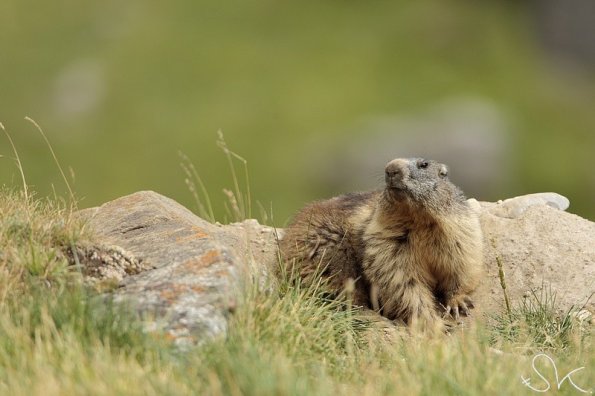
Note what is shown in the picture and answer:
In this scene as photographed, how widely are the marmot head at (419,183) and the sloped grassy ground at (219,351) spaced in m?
1.14

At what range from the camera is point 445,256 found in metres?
7.75

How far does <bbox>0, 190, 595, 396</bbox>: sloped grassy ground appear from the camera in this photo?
16.1 ft

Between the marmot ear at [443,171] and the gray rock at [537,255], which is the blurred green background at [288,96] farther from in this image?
the marmot ear at [443,171]

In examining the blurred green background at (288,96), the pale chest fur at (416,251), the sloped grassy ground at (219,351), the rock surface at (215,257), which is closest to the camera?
the sloped grassy ground at (219,351)

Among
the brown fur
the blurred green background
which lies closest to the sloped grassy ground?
the brown fur

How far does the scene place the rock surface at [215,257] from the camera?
19.2 ft

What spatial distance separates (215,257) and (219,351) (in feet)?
3.52

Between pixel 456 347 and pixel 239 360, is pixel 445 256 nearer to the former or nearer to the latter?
pixel 456 347

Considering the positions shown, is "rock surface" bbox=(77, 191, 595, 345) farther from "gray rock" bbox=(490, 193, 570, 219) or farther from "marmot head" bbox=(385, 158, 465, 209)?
"marmot head" bbox=(385, 158, 465, 209)

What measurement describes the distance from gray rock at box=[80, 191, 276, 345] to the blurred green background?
12335 millimetres

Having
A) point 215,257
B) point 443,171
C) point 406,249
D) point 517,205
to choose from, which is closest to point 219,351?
point 215,257

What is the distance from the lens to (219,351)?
17.5ft

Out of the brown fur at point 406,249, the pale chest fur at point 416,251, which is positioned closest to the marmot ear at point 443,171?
the brown fur at point 406,249

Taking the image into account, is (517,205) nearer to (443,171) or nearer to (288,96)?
(443,171)
